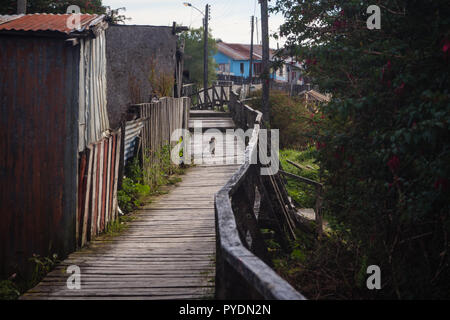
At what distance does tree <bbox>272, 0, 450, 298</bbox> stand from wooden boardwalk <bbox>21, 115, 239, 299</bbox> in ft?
6.09

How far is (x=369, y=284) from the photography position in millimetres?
5219

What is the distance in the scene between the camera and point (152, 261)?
5.95m

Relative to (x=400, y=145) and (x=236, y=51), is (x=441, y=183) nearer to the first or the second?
(x=400, y=145)

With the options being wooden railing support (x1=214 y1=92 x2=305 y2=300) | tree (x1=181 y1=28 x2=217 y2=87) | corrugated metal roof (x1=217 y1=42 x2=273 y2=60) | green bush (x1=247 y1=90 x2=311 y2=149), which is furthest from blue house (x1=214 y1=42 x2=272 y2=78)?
wooden railing support (x1=214 y1=92 x2=305 y2=300)

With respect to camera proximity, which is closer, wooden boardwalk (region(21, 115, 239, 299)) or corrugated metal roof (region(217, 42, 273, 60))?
wooden boardwalk (region(21, 115, 239, 299))

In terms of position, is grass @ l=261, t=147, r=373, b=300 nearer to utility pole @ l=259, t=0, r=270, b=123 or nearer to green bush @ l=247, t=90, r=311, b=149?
utility pole @ l=259, t=0, r=270, b=123

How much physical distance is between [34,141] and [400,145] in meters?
4.98

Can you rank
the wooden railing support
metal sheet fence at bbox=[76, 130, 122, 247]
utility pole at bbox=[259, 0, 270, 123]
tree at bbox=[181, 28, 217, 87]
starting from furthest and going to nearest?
tree at bbox=[181, 28, 217, 87], utility pole at bbox=[259, 0, 270, 123], metal sheet fence at bbox=[76, 130, 122, 247], the wooden railing support

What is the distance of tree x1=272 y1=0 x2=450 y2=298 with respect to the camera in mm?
4219

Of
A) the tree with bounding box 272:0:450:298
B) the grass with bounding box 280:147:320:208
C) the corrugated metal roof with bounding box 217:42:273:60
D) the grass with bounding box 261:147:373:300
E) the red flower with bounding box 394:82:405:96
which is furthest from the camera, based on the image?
the corrugated metal roof with bounding box 217:42:273:60

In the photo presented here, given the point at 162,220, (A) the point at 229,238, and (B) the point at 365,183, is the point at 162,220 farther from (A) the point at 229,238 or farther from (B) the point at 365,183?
(A) the point at 229,238

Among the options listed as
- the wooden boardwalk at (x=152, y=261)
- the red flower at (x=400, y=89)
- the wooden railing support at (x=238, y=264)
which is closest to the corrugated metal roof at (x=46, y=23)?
the wooden boardwalk at (x=152, y=261)

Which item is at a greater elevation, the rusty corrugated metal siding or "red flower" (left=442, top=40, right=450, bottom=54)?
"red flower" (left=442, top=40, right=450, bottom=54)

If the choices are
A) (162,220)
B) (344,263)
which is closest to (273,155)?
(162,220)
